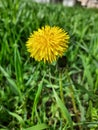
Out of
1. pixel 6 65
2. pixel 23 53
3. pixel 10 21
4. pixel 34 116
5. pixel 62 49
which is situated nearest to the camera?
pixel 62 49

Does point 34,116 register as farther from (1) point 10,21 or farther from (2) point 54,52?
(1) point 10,21

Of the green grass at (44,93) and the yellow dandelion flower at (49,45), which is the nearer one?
the yellow dandelion flower at (49,45)

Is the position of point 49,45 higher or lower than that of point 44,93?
higher

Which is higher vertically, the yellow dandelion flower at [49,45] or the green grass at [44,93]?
the yellow dandelion flower at [49,45]

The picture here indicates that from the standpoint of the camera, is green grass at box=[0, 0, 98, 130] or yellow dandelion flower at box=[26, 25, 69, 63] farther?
green grass at box=[0, 0, 98, 130]

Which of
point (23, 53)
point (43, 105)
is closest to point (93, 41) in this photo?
point (23, 53)

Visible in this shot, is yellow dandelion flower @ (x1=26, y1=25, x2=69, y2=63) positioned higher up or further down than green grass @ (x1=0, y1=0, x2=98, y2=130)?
higher up

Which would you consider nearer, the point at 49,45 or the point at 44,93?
the point at 49,45

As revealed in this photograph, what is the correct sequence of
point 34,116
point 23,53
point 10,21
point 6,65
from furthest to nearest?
point 10,21 < point 23,53 < point 6,65 < point 34,116
